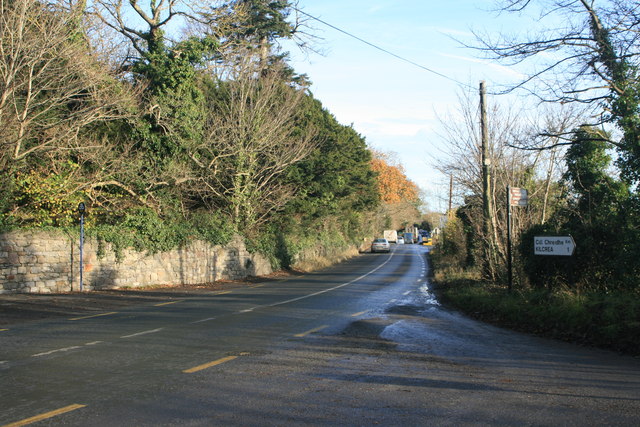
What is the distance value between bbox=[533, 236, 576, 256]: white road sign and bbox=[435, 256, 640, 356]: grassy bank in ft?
2.94

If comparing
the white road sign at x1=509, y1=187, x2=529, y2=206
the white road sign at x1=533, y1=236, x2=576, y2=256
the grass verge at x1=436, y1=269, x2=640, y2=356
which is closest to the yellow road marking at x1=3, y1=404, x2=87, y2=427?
the grass verge at x1=436, y1=269, x2=640, y2=356

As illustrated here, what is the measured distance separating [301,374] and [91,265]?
15.0 m

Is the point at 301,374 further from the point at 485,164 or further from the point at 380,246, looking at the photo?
the point at 380,246

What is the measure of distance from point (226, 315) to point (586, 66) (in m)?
9.78


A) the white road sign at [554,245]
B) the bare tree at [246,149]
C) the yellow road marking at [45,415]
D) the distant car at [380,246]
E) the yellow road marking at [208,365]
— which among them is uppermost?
the bare tree at [246,149]

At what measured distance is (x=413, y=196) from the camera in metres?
93.3

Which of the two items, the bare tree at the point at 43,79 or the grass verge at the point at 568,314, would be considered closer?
the grass verge at the point at 568,314

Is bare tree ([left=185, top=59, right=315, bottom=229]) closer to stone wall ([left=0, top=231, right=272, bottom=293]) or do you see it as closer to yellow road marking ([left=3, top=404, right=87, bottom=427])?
stone wall ([left=0, top=231, right=272, bottom=293])

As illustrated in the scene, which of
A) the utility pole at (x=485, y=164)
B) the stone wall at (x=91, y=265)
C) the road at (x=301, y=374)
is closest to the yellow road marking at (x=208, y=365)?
the road at (x=301, y=374)

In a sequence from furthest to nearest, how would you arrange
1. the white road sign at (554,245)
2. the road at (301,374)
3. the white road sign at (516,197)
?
the white road sign at (516,197)
the white road sign at (554,245)
the road at (301,374)

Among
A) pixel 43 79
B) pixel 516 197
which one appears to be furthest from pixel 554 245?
pixel 43 79

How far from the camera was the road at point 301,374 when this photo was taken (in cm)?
537

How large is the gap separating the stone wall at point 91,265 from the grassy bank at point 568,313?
13.0 meters

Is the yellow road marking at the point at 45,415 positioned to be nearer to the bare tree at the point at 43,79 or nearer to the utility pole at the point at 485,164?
the utility pole at the point at 485,164
